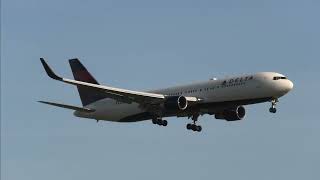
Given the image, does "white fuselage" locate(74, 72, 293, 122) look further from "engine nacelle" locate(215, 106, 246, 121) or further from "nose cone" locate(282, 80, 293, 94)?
"engine nacelle" locate(215, 106, 246, 121)

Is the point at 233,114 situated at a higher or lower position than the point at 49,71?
higher

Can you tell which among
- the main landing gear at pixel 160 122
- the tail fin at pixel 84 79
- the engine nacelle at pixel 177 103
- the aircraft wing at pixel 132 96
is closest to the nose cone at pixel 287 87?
the aircraft wing at pixel 132 96

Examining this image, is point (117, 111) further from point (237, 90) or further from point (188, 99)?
point (237, 90)

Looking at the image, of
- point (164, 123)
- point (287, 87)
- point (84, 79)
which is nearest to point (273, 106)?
point (287, 87)

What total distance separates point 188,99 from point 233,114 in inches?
296

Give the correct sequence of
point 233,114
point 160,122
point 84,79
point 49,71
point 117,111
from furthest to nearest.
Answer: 1. point 84,79
2. point 117,111
3. point 233,114
4. point 160,122
5. point 49,71

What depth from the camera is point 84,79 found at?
356 feet

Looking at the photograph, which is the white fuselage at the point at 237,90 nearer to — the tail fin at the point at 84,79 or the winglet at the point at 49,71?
the tail fin at the point at 84,79

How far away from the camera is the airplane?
88.7m

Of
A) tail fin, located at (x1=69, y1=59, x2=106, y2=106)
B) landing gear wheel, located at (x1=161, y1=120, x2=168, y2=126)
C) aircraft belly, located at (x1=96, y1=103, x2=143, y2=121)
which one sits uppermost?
tail fin, located at (x1=69, y1=59, x2=106, y2=106)

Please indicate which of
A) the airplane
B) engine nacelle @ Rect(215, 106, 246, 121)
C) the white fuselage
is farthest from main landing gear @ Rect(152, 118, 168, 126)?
engine nacelle @ Rect(215, 106, 246, 121)

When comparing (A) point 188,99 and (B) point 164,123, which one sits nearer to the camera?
(A) point 188,99

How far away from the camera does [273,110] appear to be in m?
87.0

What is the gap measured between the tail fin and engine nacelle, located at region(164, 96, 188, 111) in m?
13.7
